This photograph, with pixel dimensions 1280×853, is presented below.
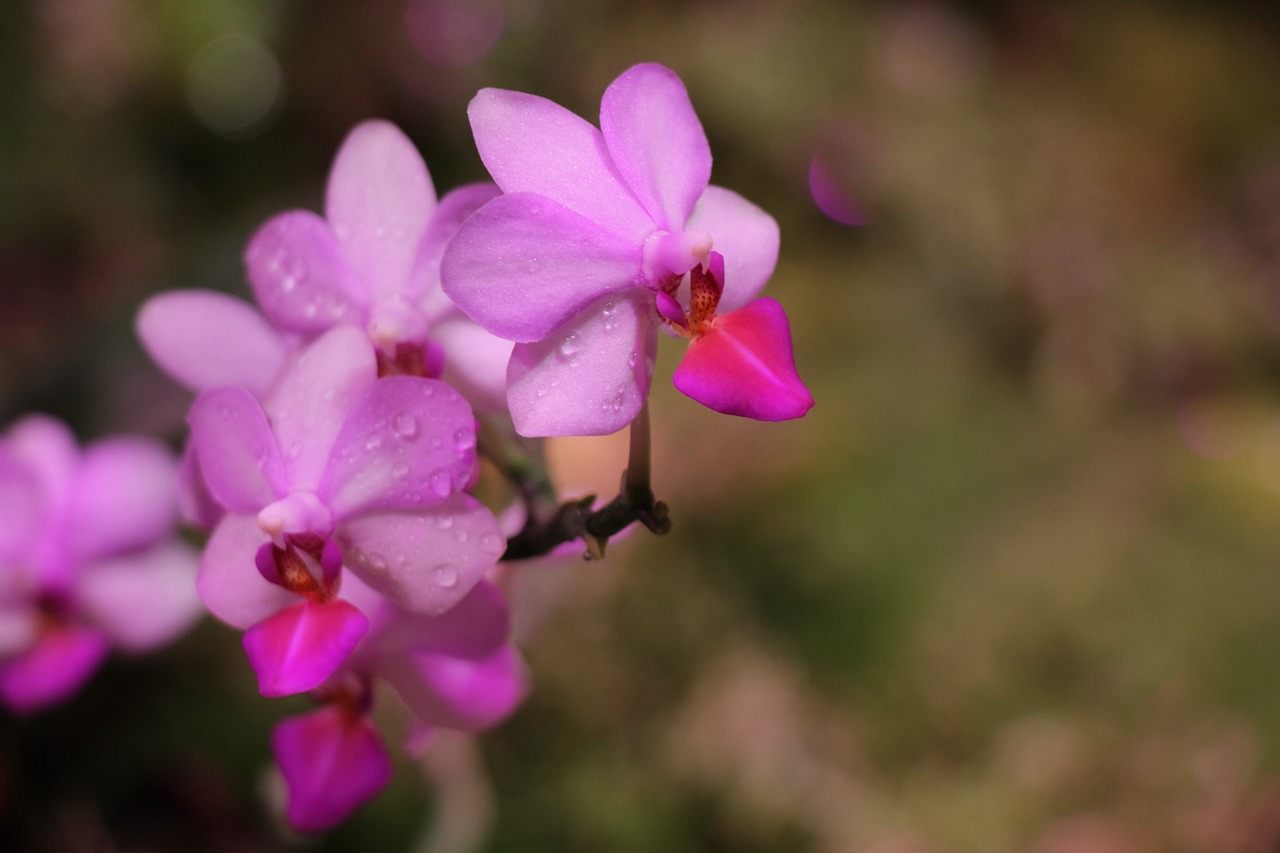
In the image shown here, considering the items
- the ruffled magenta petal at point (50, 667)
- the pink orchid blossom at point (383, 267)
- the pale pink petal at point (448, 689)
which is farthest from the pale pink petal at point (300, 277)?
the ruffled magenta petal at point (50, 667)

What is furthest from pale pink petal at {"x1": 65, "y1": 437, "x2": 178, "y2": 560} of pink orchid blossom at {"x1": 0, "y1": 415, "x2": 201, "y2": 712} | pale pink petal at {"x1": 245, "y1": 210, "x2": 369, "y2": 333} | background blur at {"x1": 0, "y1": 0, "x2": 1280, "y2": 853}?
pale pink petal at {"x1": 245, "y1": 210, "x2": 369, "y2": 333}

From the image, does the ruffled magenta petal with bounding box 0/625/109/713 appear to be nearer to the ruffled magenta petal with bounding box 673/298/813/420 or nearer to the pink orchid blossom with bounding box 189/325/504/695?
the pink orchid blossom with bounding box 189/325/504/695

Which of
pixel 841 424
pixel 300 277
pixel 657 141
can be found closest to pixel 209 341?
pixel 300 277

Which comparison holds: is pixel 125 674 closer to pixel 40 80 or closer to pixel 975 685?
pixel 975 685

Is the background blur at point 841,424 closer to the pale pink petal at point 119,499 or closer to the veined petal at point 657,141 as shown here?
the pale pink petal at point 119,499

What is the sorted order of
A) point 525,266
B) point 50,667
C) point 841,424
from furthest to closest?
point 841,424 → point 50,667 → point 525,266

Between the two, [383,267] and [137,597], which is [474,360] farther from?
→ [137,597]

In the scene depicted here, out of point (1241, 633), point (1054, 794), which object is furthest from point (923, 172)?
point (1054, 794)
